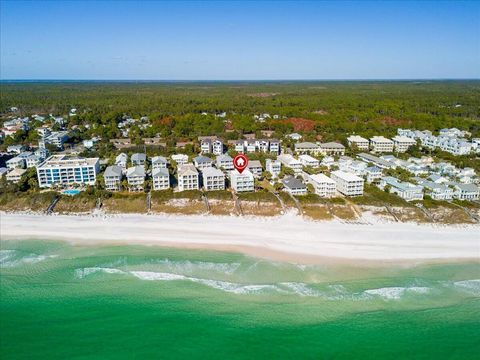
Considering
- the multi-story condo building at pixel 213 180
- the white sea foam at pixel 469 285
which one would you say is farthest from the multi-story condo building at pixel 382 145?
the white sea foam at pixel 469 285

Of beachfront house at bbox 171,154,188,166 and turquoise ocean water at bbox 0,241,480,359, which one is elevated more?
beachfront house at bbox 171,154,188,166

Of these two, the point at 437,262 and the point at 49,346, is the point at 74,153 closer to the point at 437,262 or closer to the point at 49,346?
the point at 49,346

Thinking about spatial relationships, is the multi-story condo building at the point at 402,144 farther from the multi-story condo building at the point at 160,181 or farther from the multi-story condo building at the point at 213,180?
the multi-story condo building at the point at 160,181

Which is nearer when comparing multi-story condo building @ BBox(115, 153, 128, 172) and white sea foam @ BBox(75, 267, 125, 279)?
white sea foam @ BBox(75, 267, 125, 279)

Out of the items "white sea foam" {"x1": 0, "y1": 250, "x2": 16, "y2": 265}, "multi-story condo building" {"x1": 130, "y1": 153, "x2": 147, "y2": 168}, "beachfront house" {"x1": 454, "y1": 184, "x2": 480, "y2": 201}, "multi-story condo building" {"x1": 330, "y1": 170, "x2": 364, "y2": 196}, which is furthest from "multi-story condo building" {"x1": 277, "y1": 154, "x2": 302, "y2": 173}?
"white sea foam" {"x1": 0, "y1": 250, "x2": 16, "y2": 265}

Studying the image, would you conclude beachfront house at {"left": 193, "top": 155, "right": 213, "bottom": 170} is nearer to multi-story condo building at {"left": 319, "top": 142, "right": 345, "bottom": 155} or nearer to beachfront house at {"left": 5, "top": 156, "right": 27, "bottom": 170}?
multi-story condo building at {"left": 319, "top": 142, "right": 345, "bottom": 155}

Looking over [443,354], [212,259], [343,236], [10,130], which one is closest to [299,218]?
[343,236]

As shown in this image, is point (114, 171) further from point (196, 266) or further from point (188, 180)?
point (196, 266)
